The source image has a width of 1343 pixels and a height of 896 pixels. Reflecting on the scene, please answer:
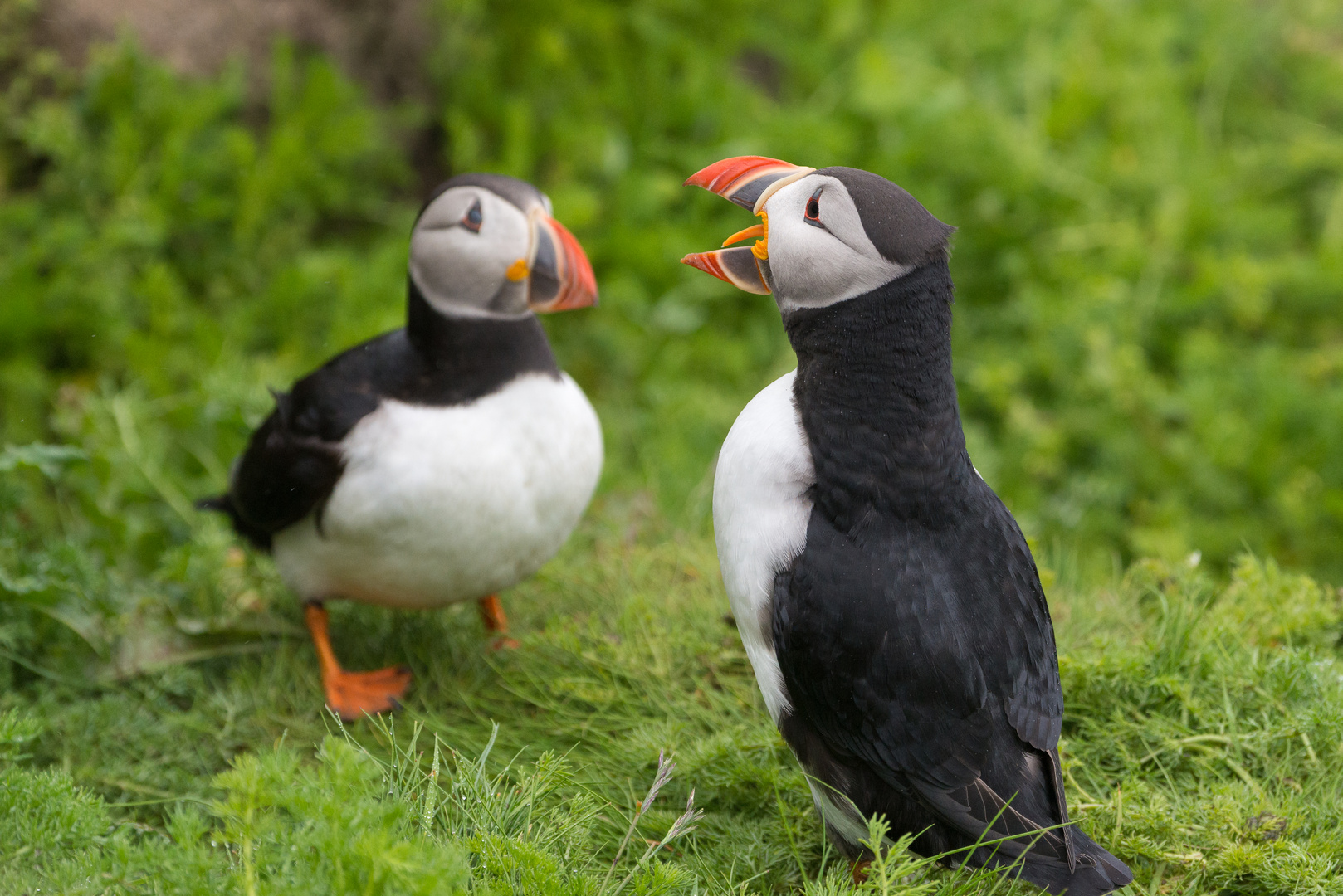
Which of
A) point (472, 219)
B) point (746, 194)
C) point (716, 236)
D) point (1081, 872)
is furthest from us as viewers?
point (716, 236)

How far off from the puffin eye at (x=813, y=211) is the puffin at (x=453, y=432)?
36.0 inches

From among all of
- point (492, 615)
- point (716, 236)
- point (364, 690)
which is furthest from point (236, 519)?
point (716, 236)

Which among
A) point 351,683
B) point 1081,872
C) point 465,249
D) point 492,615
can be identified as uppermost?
point 465,249

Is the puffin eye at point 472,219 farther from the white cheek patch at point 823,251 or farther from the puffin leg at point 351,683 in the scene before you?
the puffin leg at point 351,683

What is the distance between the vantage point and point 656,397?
5.29 metres

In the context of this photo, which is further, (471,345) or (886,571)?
(471,345)

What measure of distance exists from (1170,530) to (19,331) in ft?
16.0

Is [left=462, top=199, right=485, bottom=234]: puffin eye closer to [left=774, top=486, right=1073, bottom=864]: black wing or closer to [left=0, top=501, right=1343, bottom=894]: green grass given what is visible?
[left=0, top=501, right=1343, bottom=894]: green grass

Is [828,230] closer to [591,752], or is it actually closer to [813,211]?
Answer: [813,211]

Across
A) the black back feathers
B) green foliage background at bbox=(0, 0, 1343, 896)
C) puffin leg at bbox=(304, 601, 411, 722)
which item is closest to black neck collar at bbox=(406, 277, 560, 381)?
the black back feathers

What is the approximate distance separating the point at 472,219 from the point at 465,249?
0.28 ft

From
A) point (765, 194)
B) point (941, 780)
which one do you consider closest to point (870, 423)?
point (765, 194)

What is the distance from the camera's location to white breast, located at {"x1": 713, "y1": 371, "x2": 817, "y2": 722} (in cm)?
233

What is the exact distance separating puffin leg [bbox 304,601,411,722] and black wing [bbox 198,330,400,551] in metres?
0.36
